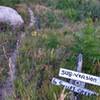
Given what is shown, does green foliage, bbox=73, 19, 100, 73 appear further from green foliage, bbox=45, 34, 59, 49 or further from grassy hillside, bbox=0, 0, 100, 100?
green foliage, bbox=45, 34, 59, 49

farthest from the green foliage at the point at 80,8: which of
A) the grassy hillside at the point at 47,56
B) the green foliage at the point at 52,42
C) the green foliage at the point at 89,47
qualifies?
the green foliage at the point at 89,47

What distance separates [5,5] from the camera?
9898 mm

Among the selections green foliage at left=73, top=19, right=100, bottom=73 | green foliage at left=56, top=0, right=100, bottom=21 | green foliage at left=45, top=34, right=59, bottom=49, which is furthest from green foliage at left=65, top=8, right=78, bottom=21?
green foliage at left=73, top=19, right=100, bottom=73

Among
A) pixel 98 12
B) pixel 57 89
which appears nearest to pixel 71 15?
pixel 98 12

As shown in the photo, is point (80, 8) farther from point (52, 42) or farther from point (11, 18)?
point (52, 42)

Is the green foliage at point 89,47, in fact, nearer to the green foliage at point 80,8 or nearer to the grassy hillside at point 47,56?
the grassy hillside at point 47,56

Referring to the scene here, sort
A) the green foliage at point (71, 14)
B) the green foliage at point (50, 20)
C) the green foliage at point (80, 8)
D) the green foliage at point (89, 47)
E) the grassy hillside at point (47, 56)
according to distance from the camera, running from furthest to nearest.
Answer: the green foliage at point (80, 8)
the green foliage at point (71, 14)
the green foliage at point (50, 20)
the green foliage at point (89, 47)
the grassy hillside at point (47, 56)

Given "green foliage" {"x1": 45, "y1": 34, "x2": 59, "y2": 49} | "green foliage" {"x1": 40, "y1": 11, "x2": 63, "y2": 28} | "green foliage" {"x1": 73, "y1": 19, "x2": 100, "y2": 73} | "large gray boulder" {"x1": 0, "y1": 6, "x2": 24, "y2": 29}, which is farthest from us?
"green foliage" {"x1": 40, "y1": 11, "x2": 63, "y2": 28}

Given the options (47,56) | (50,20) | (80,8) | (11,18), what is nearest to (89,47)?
(47,56)

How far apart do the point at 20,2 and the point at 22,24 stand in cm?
198

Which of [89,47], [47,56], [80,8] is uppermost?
[89,47]

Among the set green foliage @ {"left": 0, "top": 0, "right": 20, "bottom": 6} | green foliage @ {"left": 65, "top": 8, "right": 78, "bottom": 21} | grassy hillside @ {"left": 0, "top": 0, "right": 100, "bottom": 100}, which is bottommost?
grassy hillside @ {"left": 0, "top": 0, "right": 100, "bottom": 100}

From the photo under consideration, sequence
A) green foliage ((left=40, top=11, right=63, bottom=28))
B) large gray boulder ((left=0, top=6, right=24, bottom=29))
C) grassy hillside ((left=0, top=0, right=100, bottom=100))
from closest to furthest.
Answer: grassy hillside ((left=0, top=0, right=100, bottom=100)), large gray boulder ((left=0, top=6, right=24, bottom=29)), green foliage ((left=40, top=11, right=63, bottom=28))

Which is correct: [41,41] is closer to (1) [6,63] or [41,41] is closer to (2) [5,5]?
(1) [6,63]
